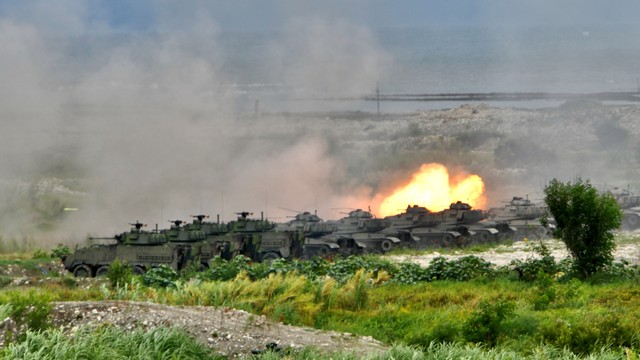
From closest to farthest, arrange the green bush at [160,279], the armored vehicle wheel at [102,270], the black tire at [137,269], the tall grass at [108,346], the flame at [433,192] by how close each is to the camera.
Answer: the tall grass at [108,346] < the green bush at [160,279] < the black tire at [137,269] < the armored vehicle wheel at [102,270] < the flame at [433,192]

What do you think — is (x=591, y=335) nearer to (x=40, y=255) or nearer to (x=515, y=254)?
(x=515, y=254)

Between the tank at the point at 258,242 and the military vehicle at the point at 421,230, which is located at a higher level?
the military vehicle at the point at 421,230

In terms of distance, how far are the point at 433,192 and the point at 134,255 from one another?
80.8 feet

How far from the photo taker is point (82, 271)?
45.6 meters

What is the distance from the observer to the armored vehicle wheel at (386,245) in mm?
51141

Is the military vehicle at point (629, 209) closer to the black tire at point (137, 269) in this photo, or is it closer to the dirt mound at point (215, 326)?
the black tire at point (137, 269)

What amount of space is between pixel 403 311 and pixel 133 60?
182 ft

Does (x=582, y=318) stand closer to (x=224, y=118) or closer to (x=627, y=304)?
(x=627, y=304)

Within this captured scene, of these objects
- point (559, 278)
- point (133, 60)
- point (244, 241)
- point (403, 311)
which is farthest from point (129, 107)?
point (403, 311)

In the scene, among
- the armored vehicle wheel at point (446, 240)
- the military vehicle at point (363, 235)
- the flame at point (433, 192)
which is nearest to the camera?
the military vehicle at point (363, 235)

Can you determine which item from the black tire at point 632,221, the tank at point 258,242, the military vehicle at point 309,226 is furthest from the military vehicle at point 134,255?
the black tire at point 632,221

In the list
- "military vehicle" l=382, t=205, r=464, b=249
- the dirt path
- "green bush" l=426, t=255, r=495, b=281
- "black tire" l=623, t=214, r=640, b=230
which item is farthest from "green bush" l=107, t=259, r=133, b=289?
"black tire" l=623, t=214, r=640, b=230

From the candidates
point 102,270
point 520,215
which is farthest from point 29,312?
point 520,215

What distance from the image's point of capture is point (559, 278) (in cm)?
3547
